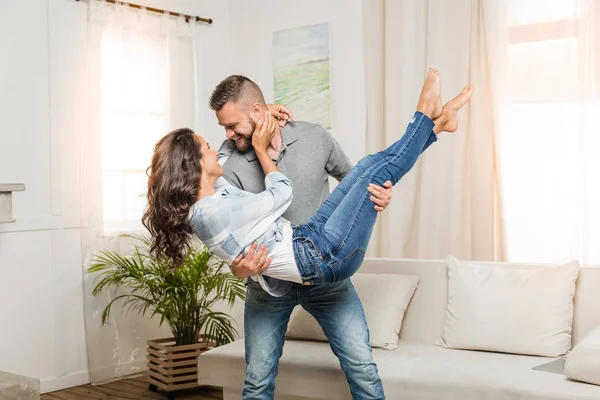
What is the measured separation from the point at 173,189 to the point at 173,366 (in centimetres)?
206

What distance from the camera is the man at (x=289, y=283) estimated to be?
2637 millimetres

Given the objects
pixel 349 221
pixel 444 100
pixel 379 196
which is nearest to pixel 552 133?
pixel 444 100

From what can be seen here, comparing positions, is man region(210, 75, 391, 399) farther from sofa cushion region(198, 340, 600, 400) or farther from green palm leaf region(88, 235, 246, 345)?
green palm leaf region(88, 235, 246, 345)

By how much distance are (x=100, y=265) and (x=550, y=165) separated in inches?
99.8

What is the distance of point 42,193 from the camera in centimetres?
441

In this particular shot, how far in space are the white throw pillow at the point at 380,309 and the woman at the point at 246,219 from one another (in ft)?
3.08

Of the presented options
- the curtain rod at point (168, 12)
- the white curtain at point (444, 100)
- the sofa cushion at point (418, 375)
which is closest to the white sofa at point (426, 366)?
the sofa cushion at point (418, 375)

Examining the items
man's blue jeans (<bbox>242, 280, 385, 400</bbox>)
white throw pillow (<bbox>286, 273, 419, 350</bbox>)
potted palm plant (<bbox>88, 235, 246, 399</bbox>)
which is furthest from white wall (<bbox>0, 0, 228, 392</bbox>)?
man's blue jeans (<bbox>242, 280, 385, 400</bbox>)

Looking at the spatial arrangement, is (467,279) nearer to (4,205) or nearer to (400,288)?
(400,288)

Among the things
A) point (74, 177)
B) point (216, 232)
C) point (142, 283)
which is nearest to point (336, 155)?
point (216, 232)

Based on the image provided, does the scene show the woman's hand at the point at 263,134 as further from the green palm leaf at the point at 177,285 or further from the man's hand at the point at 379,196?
the green palm leaf at the point at 177,285

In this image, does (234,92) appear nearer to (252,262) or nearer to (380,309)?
(252,262)

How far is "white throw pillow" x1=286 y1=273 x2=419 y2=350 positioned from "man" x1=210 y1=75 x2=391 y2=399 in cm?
70

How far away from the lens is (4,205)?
384 cm
